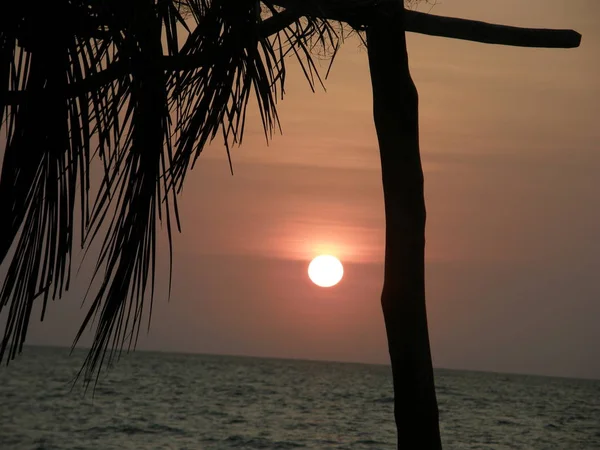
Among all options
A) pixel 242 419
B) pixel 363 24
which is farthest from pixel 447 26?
pixel 242 419

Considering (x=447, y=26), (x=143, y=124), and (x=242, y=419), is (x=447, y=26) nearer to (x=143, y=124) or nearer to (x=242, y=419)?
(x=143, y=124)

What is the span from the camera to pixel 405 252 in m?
2.92

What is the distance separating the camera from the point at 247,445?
23875mm

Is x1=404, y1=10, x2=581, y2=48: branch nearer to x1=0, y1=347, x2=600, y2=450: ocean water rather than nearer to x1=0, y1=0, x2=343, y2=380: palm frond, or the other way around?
x1=0, y1=0, x2=343, y2=380: palm frond

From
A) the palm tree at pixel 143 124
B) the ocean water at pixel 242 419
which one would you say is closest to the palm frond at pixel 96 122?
the palm tree at pixel 143 124

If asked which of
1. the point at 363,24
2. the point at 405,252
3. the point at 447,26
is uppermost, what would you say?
the point at 447,26

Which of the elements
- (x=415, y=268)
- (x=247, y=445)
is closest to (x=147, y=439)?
(x=247, y=445)

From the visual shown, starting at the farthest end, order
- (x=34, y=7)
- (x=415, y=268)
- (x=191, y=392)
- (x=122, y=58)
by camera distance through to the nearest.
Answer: (x=191, y=392) < (x=415, y=268) < (x=122, y=58) < (x=34, y=7)

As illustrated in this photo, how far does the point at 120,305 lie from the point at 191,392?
4501 cm

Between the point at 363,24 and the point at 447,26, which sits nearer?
the point at 363,24

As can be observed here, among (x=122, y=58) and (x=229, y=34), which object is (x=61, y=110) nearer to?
(x=122, y=58)

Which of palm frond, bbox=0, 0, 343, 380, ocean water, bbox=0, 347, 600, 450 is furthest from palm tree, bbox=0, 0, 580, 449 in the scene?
ocean water, bbox=0, 347, 600, 450

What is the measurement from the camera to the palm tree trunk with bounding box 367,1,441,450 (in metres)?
2.92

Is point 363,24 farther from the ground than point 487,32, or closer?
closer
